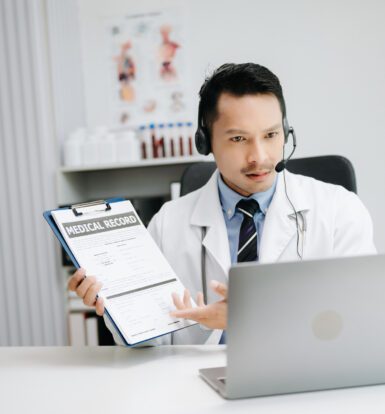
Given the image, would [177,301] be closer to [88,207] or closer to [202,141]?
[88,207]

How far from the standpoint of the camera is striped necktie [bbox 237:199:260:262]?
1417mm

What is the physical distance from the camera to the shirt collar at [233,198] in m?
1.47

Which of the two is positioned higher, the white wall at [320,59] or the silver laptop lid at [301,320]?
the white wall at [320,59]

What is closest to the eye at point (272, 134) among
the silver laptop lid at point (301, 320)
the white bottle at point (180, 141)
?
the silver laptop lid at point (301, 320)

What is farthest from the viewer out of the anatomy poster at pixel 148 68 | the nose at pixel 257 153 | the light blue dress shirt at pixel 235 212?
the anatomy poster at pixel 148 68

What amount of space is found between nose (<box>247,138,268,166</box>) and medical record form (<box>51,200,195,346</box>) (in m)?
0.35

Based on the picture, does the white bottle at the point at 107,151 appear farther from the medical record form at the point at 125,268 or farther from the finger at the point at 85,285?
the finger at the point at 85,285

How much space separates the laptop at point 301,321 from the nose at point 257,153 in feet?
2.05

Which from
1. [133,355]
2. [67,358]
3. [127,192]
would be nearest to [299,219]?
[133,355]

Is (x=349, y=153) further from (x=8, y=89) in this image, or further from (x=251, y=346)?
(x=251, y=346)

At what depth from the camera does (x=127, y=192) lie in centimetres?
279

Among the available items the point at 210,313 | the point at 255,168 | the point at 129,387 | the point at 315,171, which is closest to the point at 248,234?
the point at 255,168

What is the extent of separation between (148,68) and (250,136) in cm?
151

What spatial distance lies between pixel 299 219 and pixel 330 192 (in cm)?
12
